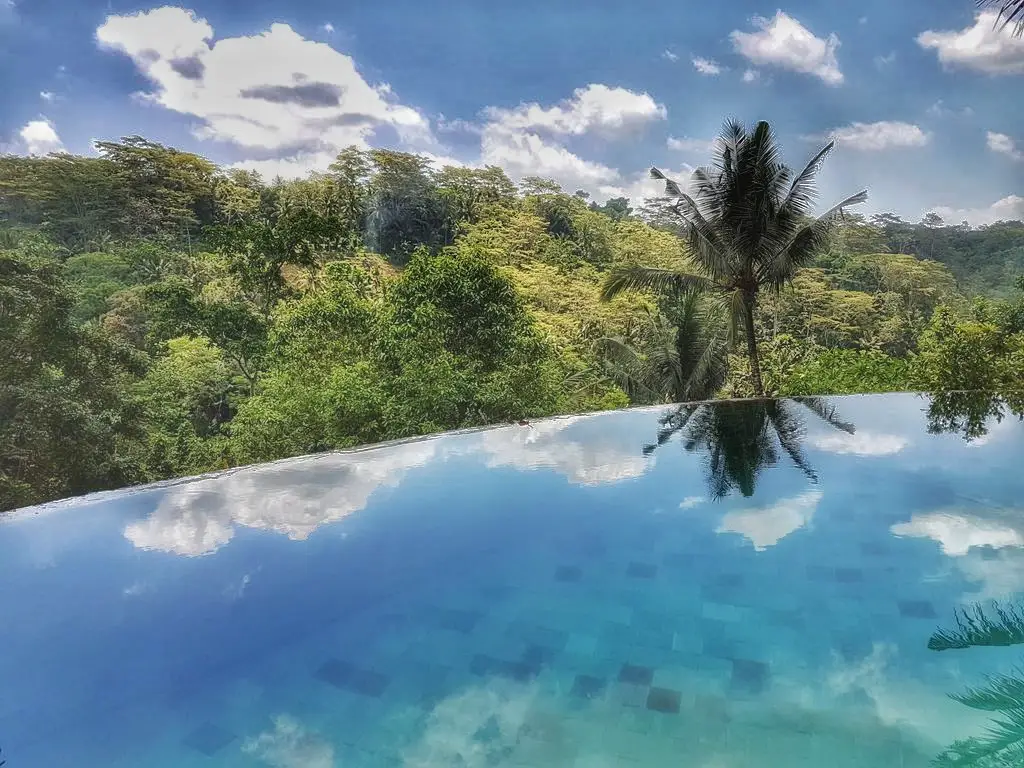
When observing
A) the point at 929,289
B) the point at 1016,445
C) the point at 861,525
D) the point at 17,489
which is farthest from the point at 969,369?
the point at 929,289

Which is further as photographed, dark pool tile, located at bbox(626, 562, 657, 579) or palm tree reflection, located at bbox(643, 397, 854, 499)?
palm tree reflection, located at bbox(643, 397, 854, 499)

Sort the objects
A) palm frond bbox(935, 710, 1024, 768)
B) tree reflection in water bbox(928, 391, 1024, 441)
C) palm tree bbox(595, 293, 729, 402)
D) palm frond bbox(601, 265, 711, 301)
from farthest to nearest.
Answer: palm tree bbox(595, 293, 729, 402) < palm frond bbox(601, 265, 711, 301) < tree reflection in water bbox(928, 391, 1024, 441) < palm frond bbox(935, 710, 1024, 768)

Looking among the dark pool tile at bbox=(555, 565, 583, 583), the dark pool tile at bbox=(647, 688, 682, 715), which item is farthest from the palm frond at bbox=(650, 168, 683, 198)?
the dark pool tile at bbox=(647, 688, 682, 715)

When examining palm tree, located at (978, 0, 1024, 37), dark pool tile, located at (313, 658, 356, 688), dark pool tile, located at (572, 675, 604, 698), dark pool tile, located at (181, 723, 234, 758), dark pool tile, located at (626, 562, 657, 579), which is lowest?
dark pool tile, located at (181, 723, 234, 758)

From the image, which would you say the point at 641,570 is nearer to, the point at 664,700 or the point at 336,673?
the point at 664,700

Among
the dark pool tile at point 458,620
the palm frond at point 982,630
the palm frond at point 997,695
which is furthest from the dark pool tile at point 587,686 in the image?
the palm frond at point 982,630

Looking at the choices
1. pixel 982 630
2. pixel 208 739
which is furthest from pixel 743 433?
pixel 208 739

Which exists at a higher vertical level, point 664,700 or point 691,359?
point 691,359

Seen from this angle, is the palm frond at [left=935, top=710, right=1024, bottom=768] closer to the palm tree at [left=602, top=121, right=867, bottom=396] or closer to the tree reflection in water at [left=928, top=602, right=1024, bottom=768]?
the tree reflection in water at [left=928, top=602, right=1024, bottom=768]
